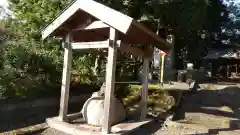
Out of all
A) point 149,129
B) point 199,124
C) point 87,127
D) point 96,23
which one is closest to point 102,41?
point 96,23

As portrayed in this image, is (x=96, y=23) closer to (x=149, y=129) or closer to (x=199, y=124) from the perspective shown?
(x=149, y=129)

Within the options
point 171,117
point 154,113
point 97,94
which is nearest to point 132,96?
point 154,113

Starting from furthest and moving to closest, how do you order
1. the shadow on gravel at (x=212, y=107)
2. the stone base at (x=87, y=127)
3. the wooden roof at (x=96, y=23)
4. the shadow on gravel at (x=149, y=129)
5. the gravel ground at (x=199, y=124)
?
1. the shadow on gravel at (x=212, y=107)
2. the gravel ground at (x=199, y=124)
3. the shadow on gravel at (x=149, y=129)
4. the stone base at (x=87, y=127)
5. the wooden roof at (x=96, y=23)

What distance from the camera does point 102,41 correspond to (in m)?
6.15

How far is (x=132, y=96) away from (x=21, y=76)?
4.62 meters

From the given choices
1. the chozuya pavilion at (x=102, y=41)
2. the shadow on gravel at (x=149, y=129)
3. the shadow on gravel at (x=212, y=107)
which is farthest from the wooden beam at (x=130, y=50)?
the shadow on gravel at (x=212, y=107)

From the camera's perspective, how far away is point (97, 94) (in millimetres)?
7496

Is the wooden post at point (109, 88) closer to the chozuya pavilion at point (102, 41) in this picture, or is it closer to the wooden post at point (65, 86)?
the chozuya pavilion at point (102, 41)

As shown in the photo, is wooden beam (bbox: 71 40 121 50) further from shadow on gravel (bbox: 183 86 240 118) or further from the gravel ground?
shadow on gravel (bbox: 183 86 240 118)

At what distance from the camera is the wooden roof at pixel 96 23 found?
5.73m

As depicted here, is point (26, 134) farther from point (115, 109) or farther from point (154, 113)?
point (154, 113)

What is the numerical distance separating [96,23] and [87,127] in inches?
103

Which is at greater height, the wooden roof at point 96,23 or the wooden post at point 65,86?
the wooden roof at point 96,23

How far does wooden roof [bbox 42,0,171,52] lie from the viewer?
225 inches
